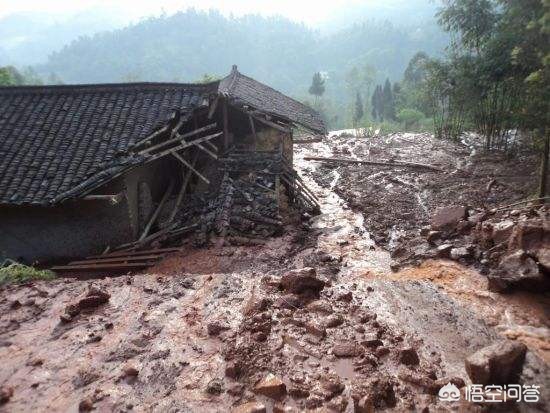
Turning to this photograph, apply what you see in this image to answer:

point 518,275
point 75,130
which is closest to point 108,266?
point 75,130

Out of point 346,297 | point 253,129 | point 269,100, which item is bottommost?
point 346,297

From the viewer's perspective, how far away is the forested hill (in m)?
95.9

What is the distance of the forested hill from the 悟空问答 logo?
9292cm

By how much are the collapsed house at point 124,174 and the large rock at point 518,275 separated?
16.4 ft

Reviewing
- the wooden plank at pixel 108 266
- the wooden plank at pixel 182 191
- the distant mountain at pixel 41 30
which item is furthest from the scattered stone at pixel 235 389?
the distant mountain at pixel 41 30

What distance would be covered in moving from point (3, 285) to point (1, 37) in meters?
211

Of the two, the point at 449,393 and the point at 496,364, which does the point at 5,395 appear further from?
the point at 496,364

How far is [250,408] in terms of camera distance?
11.5 feet

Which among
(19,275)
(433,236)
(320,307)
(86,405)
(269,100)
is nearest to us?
(86,405)

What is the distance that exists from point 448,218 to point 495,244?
1249mm

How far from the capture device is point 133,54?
331 ft

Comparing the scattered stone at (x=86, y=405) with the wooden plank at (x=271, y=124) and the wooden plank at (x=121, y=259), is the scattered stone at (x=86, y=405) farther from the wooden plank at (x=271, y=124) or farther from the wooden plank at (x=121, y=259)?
the wooden plank at (x=271, y=124)

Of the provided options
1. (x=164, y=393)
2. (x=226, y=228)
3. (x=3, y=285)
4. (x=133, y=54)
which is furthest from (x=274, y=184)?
(x=133, y=54)

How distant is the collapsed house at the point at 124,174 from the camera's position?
9055 millimetres
